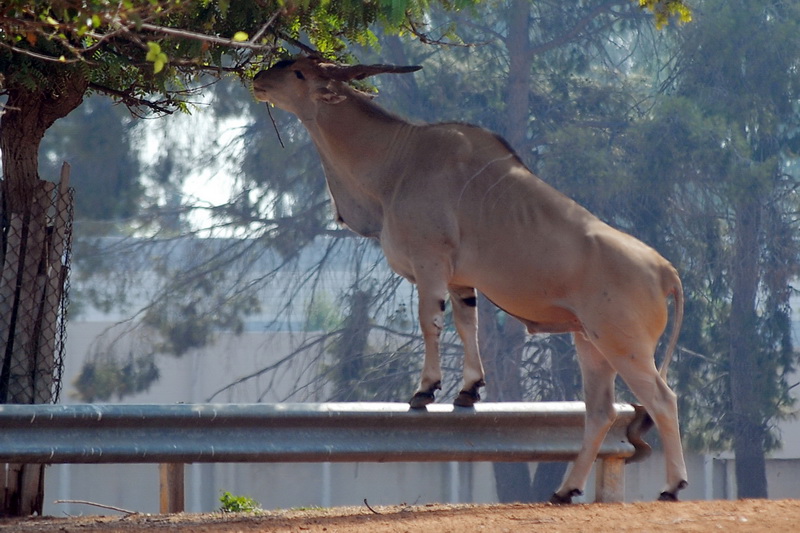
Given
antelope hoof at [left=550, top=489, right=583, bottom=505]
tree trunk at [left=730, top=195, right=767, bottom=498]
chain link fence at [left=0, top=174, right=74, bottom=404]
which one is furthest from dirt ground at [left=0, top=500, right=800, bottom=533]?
tree trunk at [left=730, top=195, right=767, bottom=498]

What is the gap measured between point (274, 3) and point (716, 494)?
72.3 feet

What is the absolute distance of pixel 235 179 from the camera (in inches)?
1018

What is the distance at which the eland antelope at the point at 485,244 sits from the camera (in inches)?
279

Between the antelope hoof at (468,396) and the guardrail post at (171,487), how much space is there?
1845 mm

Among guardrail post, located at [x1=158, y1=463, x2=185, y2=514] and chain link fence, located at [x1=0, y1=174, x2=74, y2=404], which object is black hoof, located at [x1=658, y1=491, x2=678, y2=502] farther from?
chain link fence, located at [x1=0, y1=174, x2=74, y2=404]

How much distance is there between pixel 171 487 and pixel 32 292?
1.65 meters

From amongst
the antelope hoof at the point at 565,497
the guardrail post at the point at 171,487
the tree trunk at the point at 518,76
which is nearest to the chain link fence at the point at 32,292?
the guardrail post at the point at 171,487

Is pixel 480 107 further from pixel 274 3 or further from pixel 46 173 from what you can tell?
pixel 274 3

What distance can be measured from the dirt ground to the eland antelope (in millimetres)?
736

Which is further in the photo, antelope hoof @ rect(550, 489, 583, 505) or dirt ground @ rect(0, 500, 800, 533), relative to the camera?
antelope hoof @ rect(550, 489, 583, 505)

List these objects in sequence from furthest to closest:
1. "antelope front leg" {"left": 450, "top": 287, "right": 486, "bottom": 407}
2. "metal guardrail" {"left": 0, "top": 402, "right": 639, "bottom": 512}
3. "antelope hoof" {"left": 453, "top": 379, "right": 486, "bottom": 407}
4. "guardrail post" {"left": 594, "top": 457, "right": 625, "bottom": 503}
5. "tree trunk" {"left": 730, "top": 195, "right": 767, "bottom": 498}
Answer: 1. "tree trunk" {"left": 730, "top": 195, "right": 767, "bottom": 498}
2. "guardrail post" {"left": 594, "top": 457, "right": 625, "bottom": 503}
3. "antelope front leg" {"left": 450, "top": 287, "right": 486, "bottom": 407}
4. "antelope hoof" {"left": 453, "top": 379, "right": 486, "bottom": 407}
5. "metal guardrail" {"left": 0, "top": 402, "right": 639, "bottom": 512}

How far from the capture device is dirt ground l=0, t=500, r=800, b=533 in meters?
5.55

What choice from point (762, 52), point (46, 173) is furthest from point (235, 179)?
point (762, 52)

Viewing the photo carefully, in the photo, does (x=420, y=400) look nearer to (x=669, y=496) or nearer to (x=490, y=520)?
(x=490, y=520)
